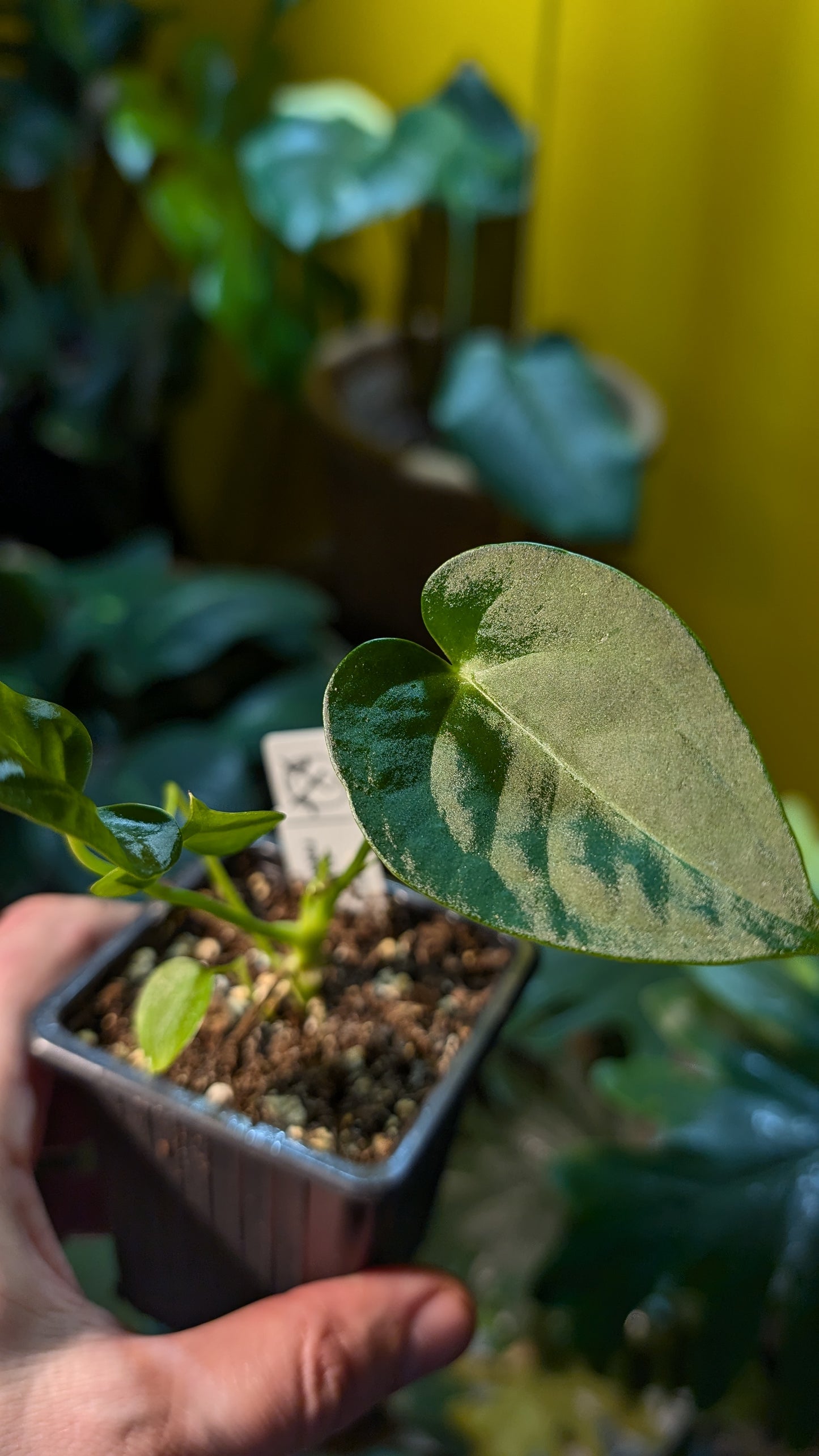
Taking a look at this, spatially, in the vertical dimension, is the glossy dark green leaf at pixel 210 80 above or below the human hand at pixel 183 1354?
above

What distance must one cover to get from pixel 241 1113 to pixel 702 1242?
39cm

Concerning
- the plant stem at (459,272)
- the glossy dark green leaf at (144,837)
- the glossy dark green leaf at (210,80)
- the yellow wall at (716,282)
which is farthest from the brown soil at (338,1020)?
the glossy dark green leaf at (210,80)

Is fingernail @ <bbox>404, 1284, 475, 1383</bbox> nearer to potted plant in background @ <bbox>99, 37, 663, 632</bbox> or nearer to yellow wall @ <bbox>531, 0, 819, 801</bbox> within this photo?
potted plant in background @ <bbox>99, 37, 663, 632</bbox>

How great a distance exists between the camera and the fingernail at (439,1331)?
542 mm

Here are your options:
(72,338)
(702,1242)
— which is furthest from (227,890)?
(72,338)

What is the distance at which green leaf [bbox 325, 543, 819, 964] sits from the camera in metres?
0.27

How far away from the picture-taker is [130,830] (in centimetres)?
32

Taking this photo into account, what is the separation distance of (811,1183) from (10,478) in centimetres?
149

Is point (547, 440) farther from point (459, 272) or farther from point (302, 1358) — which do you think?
point (302, 1358)

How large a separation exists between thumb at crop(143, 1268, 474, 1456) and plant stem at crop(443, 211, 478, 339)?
4.43 feet

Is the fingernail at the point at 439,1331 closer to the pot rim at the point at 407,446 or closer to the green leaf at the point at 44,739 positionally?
the green leaf at the point at 44,739

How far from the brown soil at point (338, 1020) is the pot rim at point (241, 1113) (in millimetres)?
14

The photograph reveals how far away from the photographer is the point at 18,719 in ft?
1.10

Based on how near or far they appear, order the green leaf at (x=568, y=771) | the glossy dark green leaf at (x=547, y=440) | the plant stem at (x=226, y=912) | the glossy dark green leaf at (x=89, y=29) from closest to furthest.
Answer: the green leaf at (x=568, y=771)
the plant stem at (x=226, y=912)
the glossy dark green leaf at (x=547, y=440)
the glossy dark green leaf at (x=89, y=29)
